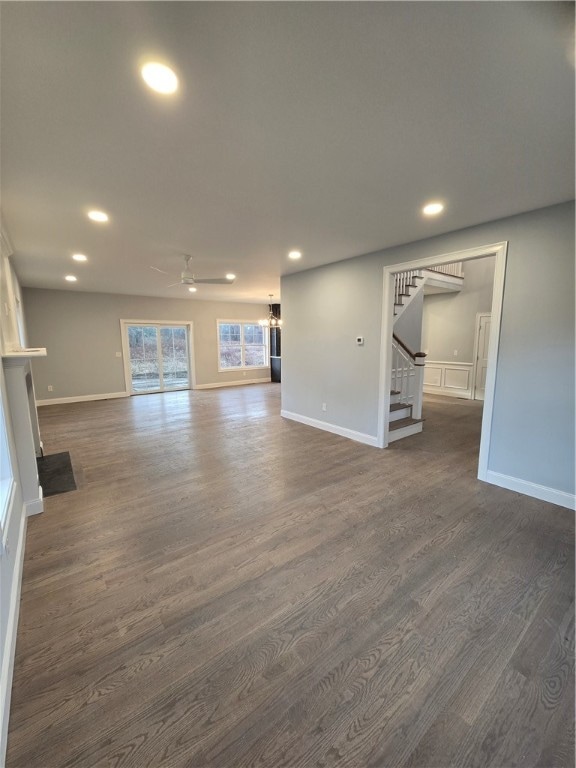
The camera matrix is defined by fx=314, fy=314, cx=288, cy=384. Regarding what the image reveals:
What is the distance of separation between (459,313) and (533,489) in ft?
19.1

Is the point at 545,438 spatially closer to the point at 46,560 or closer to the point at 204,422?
the point at 46,560

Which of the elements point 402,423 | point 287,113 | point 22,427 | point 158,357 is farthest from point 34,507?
point 158,357

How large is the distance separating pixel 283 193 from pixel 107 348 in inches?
280

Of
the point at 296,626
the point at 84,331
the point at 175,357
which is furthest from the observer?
the point at 175,357

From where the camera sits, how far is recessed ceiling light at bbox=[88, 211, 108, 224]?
9.43ft

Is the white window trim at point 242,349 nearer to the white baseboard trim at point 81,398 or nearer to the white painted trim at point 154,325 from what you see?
the white painted trim at point 154,325

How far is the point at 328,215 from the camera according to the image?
291 cm

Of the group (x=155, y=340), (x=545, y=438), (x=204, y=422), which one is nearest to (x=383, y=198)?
(x=545, y=438)

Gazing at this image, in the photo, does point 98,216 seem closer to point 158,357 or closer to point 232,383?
point 158,357

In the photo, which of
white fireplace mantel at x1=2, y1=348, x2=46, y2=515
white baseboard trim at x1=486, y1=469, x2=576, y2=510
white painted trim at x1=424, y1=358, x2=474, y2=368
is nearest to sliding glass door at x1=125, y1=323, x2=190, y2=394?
white fireplace mantel at x1=2, y1=348, x2=46, y2=515

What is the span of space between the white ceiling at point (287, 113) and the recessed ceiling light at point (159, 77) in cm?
4

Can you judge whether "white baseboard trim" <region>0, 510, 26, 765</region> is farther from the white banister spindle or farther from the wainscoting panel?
the wainscoting panel

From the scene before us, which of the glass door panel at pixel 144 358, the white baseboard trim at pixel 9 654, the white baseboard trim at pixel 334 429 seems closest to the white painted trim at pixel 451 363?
the white baseboard trim at pixel 334 429

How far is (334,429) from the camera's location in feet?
16.6
